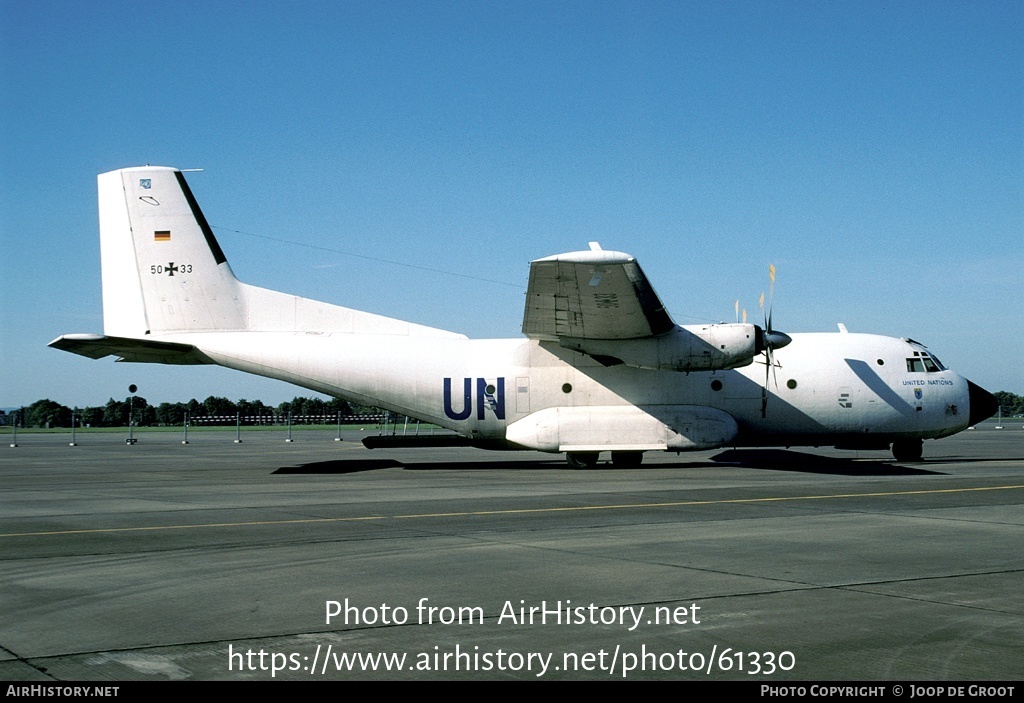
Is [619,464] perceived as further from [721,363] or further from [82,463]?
[82,463]

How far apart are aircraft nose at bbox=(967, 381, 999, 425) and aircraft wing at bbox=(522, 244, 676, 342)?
9600 millimetres

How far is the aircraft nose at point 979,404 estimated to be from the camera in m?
26.0

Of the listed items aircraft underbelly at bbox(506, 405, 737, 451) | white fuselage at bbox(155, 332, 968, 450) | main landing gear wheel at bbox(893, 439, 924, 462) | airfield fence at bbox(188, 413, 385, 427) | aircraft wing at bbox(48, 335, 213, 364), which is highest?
aircraft wing at bbox(48, 335, 213, 364)

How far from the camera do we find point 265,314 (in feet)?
83.9

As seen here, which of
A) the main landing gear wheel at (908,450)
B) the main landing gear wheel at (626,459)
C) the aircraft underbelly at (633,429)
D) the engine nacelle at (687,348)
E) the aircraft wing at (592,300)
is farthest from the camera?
the main landing gear wheel at (908,450)

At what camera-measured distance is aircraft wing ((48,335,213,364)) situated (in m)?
22.6

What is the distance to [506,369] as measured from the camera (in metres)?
25.2

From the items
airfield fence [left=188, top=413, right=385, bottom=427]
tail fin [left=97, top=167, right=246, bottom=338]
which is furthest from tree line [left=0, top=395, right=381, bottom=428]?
tail fin [left=97, top=167, right=246, bottom=338]

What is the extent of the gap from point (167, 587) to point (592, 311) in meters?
15.7

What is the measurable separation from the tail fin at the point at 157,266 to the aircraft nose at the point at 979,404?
69.0 ft

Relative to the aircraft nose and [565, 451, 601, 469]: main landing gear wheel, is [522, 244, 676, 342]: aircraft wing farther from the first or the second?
the aircraft nose

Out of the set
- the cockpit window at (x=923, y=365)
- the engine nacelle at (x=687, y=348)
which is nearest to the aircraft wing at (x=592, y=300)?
the engine nacelle at (x=687, y=348)

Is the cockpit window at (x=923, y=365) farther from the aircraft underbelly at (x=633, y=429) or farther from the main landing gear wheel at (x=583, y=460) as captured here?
the main landing gear wheel at (x=583, y=460)

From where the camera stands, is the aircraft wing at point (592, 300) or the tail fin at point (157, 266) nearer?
the aircraft wing at point (592, 300)
